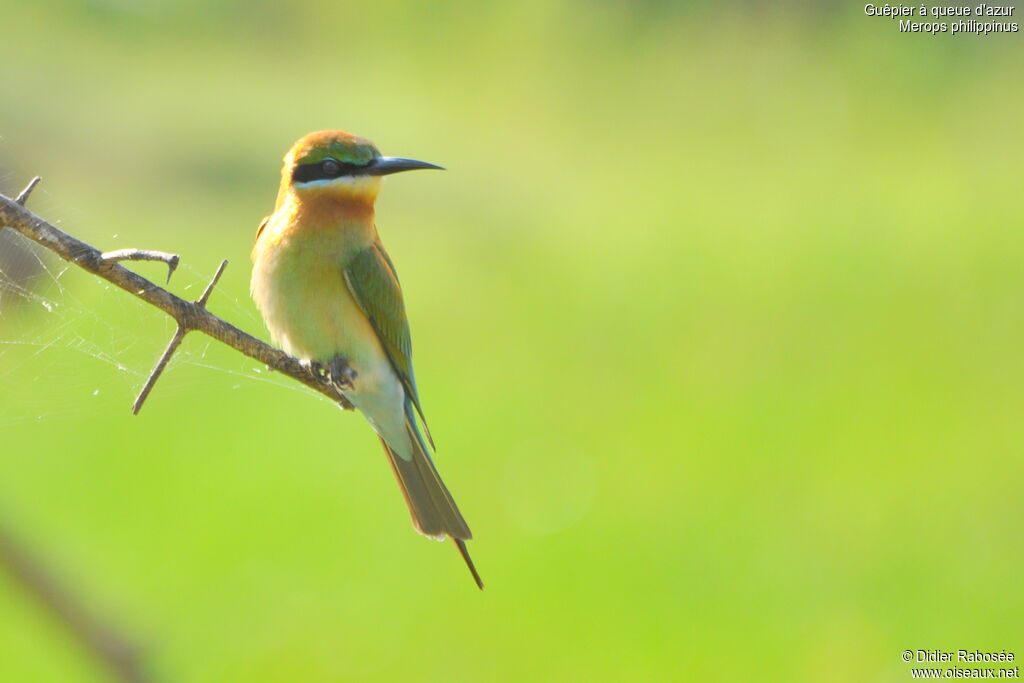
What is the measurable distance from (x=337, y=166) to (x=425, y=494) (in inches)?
17.0

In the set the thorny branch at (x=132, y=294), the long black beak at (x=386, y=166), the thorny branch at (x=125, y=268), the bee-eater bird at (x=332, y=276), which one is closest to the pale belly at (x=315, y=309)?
the bee-eater bird at (x=332, y=276)

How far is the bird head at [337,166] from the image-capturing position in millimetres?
1597

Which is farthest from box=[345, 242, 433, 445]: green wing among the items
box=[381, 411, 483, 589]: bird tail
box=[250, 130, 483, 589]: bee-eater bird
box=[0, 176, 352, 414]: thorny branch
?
box=[0, 176, 352, 414]: thorny branch

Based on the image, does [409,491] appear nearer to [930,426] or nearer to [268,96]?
[930,426]

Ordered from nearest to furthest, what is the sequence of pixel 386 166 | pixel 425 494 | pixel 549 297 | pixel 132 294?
pixel 132 294 → pixel 425 494 → pixel 386 166 → pixel 549 297

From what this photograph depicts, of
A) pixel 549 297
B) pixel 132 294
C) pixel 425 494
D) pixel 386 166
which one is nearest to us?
pixel 132 294

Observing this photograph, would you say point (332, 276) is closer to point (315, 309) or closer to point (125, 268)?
point (315, 309)

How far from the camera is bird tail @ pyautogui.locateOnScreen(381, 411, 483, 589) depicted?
1368mm

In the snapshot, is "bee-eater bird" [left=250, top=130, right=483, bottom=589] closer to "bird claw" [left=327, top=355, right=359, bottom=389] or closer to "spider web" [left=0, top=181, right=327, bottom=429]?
"bird claw" [left=327, top=355, right=359, bottom=389]

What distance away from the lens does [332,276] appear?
64.5 inches

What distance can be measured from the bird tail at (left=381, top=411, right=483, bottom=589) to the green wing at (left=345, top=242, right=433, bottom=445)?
0.34 feet

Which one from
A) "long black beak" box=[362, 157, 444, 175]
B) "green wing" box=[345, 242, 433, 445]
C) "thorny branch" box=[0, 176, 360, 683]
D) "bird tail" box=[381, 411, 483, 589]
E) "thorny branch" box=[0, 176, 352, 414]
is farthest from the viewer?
"green wing" box=[345, 242, 433, 445]

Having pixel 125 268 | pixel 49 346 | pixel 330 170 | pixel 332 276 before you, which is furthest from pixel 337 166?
pixel 125 268

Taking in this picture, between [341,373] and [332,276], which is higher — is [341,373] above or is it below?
below
